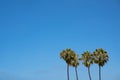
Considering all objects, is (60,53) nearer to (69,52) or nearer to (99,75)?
(69,52)

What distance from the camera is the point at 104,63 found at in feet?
518

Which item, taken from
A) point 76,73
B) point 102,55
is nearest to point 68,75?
point 76,73

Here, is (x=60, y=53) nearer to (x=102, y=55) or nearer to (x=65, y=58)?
(x=65, y=58)

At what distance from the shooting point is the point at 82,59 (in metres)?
163

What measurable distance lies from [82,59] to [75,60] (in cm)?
223

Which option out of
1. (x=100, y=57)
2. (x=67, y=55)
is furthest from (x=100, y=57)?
(x=67, y=55)

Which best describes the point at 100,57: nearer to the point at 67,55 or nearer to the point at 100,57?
the point at 100,57

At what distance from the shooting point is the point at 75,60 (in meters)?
162

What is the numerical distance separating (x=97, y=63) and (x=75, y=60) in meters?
6.77

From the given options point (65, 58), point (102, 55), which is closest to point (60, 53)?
Result: point (65, 58)

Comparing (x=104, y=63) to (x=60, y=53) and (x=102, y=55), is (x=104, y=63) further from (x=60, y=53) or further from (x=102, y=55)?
(x=60, y=53)

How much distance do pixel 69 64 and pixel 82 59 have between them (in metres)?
4.02

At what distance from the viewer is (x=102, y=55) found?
15800 cm

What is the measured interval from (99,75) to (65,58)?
10.7m
